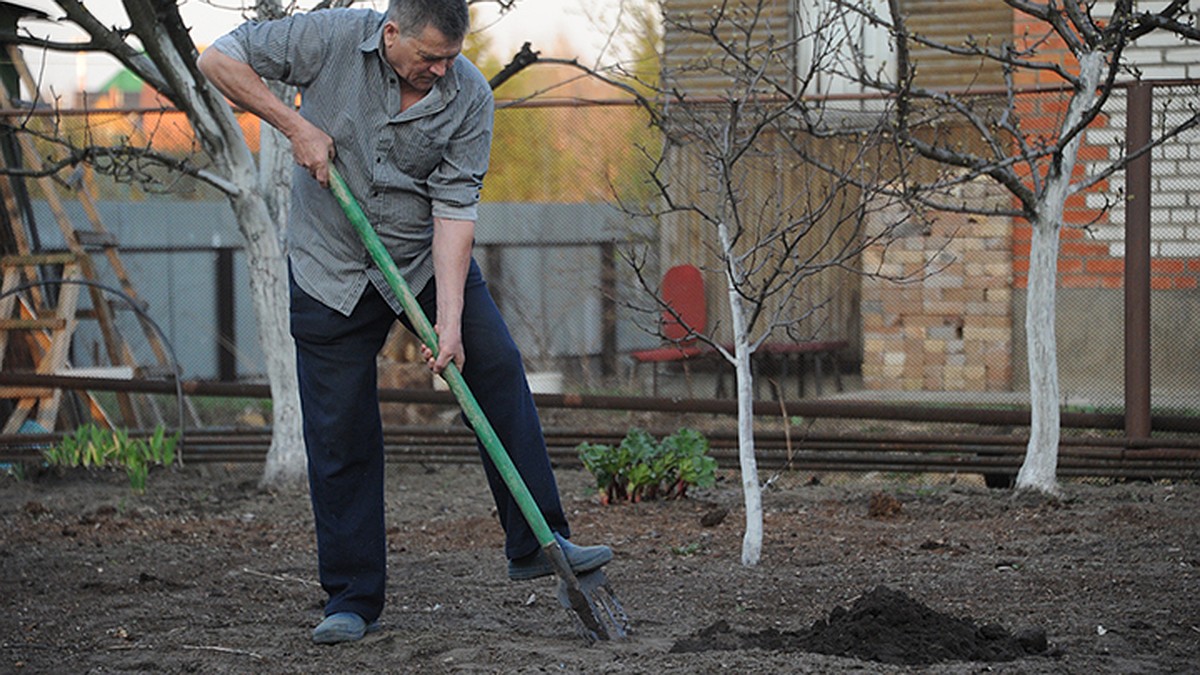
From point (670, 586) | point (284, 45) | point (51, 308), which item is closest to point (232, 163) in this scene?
point (51, 308)

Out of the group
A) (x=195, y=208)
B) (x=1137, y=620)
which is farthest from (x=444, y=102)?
(x=195, y=208)

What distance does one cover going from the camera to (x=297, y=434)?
7.06m

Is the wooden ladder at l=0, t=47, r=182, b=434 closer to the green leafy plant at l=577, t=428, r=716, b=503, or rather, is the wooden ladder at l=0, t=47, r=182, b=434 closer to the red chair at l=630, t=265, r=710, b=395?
the red chair at l=630, t=265, r=710, b=395

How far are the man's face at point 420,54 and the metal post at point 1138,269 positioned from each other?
4333 mm

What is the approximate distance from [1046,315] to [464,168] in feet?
10.9

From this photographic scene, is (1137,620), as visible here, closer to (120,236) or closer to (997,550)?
(997,550)

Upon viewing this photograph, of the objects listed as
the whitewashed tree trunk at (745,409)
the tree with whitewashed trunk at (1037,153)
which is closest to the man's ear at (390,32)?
the whitewashed tree trunk at (745,409)

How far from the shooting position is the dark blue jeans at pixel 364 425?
12.1 feet

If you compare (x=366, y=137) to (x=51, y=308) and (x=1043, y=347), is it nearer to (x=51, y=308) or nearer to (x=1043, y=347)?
(x=1043, y=347)

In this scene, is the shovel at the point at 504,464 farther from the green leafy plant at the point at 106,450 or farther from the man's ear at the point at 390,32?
the green leafy plant at the point at 106,450

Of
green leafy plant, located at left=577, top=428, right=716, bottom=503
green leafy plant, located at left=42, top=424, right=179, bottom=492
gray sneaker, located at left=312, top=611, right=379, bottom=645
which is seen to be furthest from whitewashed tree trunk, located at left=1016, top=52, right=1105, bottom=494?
green leafy plant, located at left=42, top=424, right=179, bottom=492

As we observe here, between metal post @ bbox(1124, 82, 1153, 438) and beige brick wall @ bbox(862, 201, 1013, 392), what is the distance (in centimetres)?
148

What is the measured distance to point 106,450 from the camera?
24.3 feet

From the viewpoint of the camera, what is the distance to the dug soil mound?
3.29 metres
